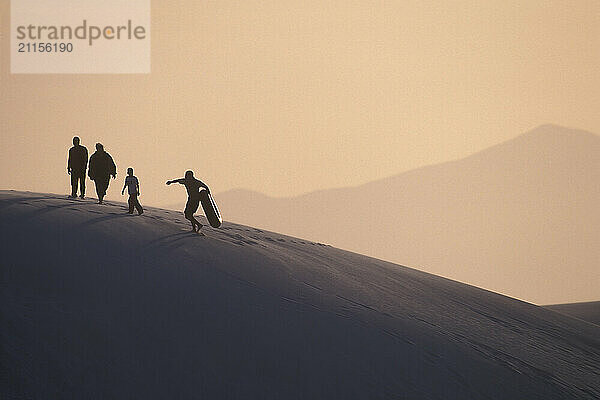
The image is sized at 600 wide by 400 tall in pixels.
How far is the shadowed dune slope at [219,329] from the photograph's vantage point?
8.23 metres

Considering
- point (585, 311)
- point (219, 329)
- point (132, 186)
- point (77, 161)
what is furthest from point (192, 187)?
point (585, 311)

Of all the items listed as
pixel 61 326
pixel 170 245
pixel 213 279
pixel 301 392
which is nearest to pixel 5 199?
pixel 170 245

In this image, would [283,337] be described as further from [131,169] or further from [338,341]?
[131,169]

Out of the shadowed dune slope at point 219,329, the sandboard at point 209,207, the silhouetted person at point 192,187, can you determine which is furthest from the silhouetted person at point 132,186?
the sandboard at point 209,207

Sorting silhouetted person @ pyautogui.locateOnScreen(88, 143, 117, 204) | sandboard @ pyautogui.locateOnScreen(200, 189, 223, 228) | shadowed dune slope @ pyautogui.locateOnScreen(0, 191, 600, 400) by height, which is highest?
silhouetted person @ pyautogui.locateOnScreen(88, 143, 117, 204)

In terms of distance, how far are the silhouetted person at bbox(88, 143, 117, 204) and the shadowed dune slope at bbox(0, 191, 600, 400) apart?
1.09m

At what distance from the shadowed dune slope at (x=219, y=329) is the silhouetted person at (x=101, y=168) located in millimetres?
1090

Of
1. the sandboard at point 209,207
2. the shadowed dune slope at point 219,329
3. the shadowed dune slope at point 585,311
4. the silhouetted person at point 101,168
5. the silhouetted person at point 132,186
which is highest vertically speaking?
the silhouetted person at point 101,168

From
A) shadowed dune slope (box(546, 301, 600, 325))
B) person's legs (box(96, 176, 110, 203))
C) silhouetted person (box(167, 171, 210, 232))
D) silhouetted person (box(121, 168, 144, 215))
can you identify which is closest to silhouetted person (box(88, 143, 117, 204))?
person's legs (box(96, 176, 110, 203))

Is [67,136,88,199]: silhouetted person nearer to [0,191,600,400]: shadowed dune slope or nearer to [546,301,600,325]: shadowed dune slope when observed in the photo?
[0,191,600,400]: shadowed dune slope

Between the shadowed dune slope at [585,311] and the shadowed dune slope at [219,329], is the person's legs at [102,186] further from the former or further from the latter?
the shadowed dune slope at [585,311]

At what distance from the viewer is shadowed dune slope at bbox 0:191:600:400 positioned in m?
8.23

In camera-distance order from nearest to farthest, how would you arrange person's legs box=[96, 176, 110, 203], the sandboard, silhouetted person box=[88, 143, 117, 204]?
1. the sandboard
2. silhouetted person box=[88, 143, 117, 204]
3. person's legs box=[96, 176, 110, 203]

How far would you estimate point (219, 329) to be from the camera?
9.88 m
